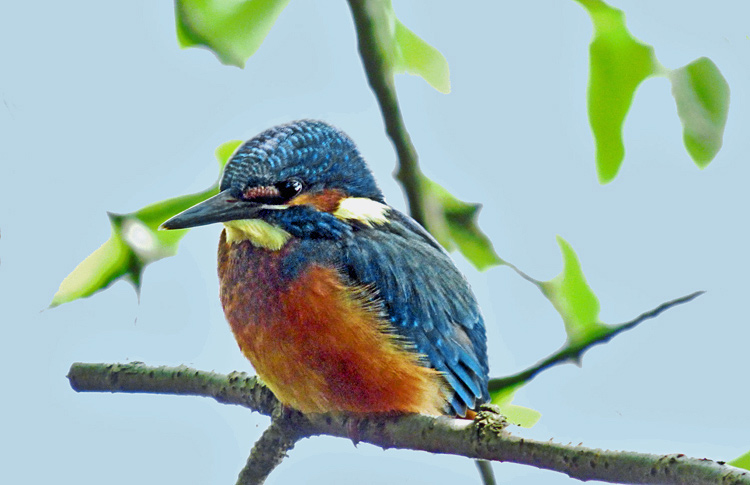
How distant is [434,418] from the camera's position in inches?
22.4

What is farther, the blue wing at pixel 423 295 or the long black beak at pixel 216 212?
the blue wing at pixel 423 295

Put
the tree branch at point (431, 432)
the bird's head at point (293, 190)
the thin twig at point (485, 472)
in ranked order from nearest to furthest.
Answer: the tree branch at point (431, 432) < the bird's head at point (293, 190) < the thin twig at point (485, 472)

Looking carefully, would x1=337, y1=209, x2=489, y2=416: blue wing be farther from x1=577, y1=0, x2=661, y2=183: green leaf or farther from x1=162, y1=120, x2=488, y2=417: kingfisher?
x1=577, y1=0, x2=661, y2=183: green leaf

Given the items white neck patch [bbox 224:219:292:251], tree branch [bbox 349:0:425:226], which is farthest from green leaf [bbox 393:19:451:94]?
Answer: white neck patch [bbox 224:219:292:251]

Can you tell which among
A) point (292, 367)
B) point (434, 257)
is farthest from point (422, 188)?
point (292, 367)

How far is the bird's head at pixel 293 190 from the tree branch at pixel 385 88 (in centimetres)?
3

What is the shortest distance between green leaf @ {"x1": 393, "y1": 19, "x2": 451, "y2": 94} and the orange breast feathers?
0.17 m

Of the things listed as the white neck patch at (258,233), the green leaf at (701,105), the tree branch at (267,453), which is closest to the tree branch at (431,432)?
the tree branch at (267,453)

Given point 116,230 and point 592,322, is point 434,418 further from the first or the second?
point 116,230

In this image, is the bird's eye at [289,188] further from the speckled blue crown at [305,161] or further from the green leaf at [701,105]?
the green leaf at [701,105]

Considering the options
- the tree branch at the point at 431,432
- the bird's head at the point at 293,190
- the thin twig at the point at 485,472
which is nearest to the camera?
the tree branch at the point at 431,432

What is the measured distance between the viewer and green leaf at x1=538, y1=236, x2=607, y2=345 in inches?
25.5

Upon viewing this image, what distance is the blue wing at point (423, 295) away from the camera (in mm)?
636

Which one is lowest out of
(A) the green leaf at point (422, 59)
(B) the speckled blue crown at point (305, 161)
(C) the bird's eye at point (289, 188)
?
(C) the bird's eye at point (289, 188)
